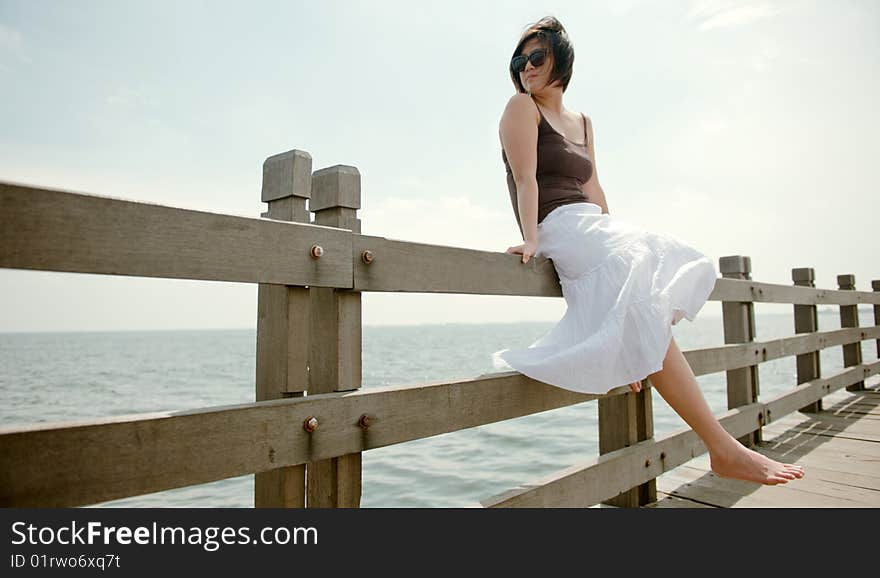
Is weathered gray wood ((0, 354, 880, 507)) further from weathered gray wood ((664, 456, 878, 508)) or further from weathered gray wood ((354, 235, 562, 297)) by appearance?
weathered gray wood ((664, 456, 878, 508))

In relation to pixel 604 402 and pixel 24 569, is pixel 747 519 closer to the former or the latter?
pixel 604 402

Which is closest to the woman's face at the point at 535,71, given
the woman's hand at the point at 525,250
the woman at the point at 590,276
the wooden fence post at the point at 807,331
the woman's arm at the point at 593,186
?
the woman at the point at 590,276

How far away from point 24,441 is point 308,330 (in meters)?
0.64

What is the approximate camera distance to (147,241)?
1.06m

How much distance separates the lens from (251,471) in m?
1.15

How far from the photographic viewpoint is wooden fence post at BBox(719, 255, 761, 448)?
135 inches

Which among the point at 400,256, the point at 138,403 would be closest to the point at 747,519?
the point at 400,256

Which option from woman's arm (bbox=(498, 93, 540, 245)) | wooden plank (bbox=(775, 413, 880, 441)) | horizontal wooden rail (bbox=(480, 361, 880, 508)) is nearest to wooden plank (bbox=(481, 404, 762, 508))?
horizontal wooden rail (bbox=(480, 361, 880, 508))

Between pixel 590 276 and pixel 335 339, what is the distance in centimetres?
106

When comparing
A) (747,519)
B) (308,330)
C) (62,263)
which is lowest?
(747,519)

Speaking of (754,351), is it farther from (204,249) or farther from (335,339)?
(204,249)

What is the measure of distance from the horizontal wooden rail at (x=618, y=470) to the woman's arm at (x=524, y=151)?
0.89 metres

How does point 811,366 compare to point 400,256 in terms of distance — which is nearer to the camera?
point 400,256

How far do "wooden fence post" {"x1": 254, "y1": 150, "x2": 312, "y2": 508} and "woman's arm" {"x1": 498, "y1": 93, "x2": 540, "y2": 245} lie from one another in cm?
92
